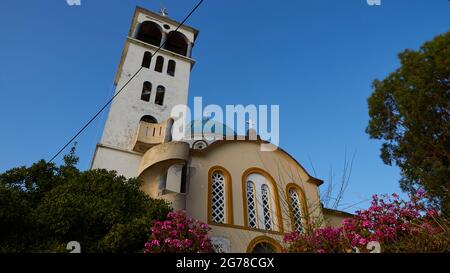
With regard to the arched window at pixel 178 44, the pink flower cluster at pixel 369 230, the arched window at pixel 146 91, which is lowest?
the pink flower cluster at pixel 369 230

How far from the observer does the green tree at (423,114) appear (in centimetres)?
1423

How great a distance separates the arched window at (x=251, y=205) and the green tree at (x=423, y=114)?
6921 millimetres

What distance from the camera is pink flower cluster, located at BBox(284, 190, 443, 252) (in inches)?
284

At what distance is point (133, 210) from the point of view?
9.42 meters

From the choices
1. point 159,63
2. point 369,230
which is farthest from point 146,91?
point 369,230

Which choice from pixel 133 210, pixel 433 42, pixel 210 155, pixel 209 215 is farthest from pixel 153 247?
pixel 433 42

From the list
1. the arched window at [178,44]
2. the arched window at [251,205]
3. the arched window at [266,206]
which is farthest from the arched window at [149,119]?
the arched window at [178,44]

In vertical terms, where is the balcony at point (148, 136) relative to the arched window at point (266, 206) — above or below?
above

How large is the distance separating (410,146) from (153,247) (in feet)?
44.0

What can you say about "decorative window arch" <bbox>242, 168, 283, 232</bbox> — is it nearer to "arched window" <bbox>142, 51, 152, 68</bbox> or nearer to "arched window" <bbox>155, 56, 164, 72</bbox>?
"arched window" <bbox>142, 51, 152, 68</bbox>

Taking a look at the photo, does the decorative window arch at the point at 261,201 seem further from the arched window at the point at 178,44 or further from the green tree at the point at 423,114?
the arched window at the point at 178,44
